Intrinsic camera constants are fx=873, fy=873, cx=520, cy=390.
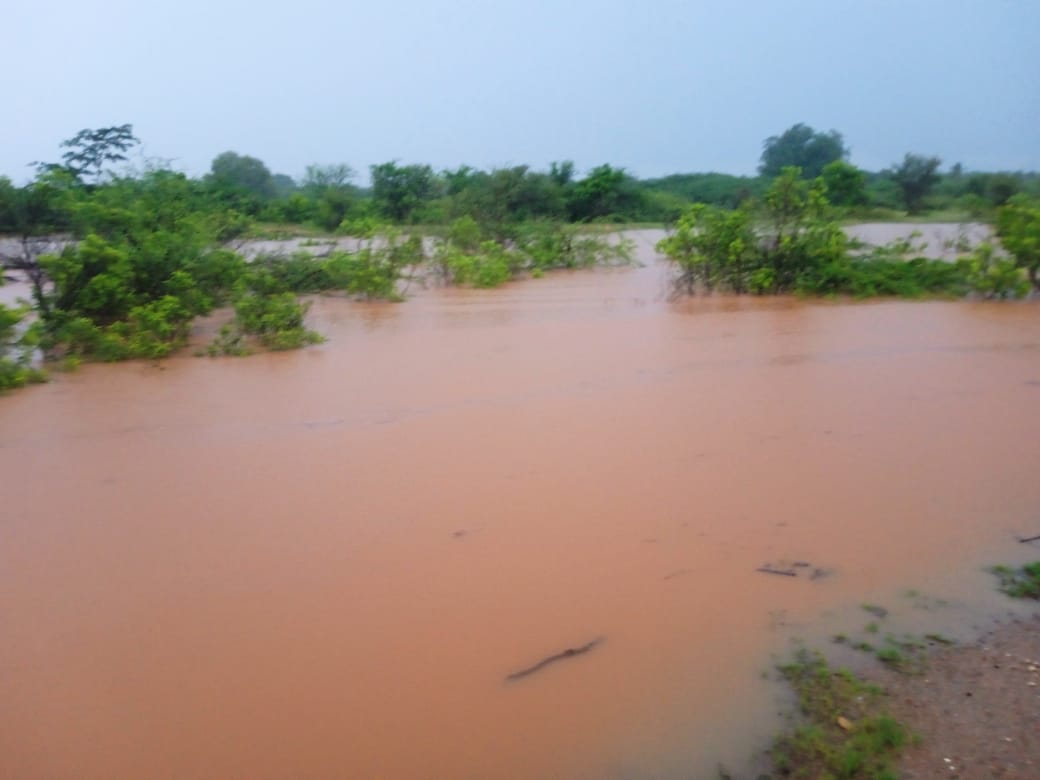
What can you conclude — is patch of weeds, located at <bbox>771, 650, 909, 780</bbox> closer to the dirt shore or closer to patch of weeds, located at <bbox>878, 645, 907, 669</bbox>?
the dirt shore

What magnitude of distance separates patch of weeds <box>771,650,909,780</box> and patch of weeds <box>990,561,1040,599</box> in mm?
1073

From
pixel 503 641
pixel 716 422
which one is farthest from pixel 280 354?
pixel 503 641

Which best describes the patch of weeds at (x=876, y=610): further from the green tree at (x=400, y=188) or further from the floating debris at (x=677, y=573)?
the green tree at (x=400, y=188)

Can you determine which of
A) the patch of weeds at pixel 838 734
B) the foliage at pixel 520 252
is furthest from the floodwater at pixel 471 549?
the foliage at pixel 520 252

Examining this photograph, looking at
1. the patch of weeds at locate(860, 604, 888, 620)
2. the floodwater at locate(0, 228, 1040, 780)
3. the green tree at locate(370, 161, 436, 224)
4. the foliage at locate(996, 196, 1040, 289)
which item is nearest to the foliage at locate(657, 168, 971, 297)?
the foliage at locate(996, 196, 1040, 289)

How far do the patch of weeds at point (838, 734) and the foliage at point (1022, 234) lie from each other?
9.53m

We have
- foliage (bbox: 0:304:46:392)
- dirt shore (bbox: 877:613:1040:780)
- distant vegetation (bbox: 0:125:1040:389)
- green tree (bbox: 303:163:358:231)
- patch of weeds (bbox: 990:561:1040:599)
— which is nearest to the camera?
dirt shore (bbox: 877:613:1040:780)

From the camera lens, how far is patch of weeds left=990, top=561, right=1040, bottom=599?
3615 millimetres

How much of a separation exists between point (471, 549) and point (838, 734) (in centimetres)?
190

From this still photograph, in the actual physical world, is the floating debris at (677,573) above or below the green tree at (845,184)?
below

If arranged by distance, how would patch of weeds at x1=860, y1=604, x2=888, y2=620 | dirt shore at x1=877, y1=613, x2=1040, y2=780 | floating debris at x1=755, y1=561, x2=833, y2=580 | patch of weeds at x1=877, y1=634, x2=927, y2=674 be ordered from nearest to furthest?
dirt shore at x1=877, y1=613, x2=1040, y2=780 < patch of weeds at x1=877, y1=634, x2=927, y2=674 < patch of weeds at x1=860, y1=604, x2=888, y2=620 < floating debris at x1=755, y1=561, x2=833, y2=580

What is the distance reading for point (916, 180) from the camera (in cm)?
2677

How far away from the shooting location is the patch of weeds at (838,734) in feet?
8.56

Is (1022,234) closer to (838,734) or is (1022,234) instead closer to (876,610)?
(876,610)
